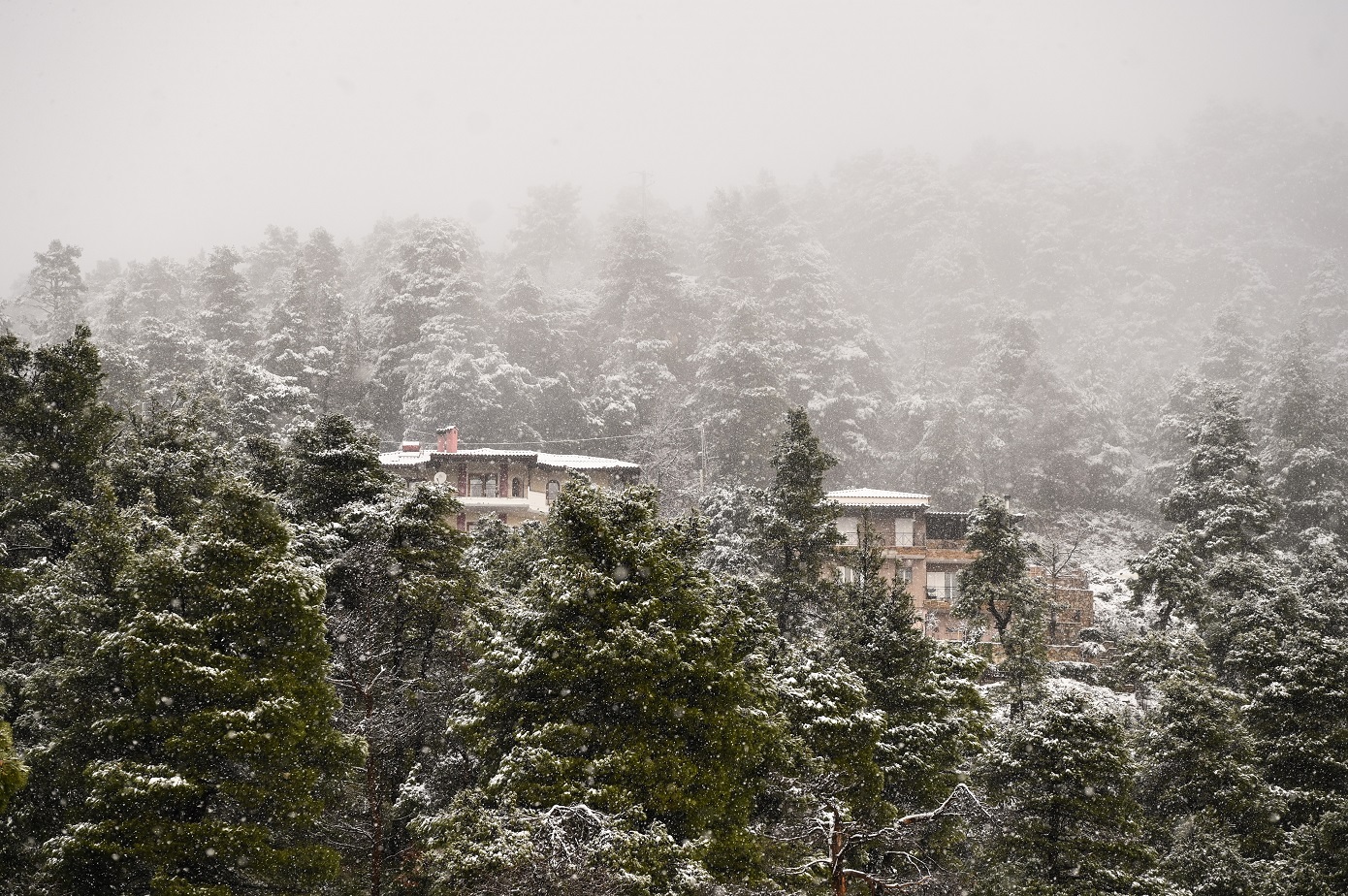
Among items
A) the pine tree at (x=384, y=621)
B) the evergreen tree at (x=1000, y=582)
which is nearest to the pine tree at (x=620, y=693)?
the pine tree at (x=384, y=621)

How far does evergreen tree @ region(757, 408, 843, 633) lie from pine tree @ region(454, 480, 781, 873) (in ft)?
40.6

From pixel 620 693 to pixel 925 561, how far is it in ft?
107

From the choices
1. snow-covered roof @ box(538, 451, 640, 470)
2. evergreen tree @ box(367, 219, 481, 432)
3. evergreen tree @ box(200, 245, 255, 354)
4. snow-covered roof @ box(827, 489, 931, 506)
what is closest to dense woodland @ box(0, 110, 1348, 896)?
snow-covered roof @ box(538, 451, 640, 470)

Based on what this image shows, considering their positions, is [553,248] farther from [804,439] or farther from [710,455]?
[804,439]

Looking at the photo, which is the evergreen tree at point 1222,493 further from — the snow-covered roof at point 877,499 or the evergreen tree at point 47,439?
the evergreen tree at point 47,439

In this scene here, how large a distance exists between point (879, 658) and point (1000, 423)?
4225 cm

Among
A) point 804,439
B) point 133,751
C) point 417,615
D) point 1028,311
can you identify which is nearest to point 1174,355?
point 1028,311

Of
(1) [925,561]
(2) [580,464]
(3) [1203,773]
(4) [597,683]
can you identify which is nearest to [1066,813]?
(3) [1203,773]

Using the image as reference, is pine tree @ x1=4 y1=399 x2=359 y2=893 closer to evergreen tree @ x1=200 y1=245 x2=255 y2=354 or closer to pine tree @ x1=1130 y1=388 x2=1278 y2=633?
pine tree @ x1=1130 y1=388 x2=1278 y2=633

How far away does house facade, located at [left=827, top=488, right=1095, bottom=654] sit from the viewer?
156ft

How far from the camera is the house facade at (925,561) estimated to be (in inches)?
1873

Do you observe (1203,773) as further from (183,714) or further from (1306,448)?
(1306,448)

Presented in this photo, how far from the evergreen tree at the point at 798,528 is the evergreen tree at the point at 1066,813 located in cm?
1022

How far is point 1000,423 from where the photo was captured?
6425cm
